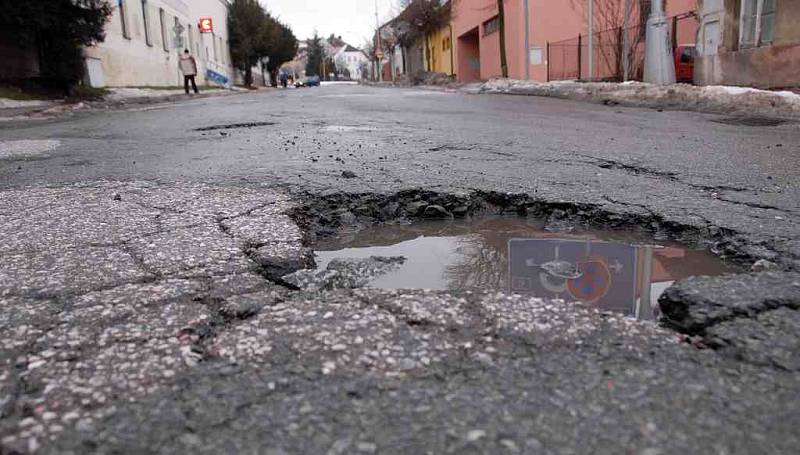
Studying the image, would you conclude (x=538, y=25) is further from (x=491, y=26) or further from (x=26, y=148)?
(x=26, y=148)

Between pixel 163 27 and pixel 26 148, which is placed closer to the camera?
pixel 26 148

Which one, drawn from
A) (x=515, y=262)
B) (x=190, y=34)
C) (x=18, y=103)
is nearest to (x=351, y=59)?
(x=190, y=34)

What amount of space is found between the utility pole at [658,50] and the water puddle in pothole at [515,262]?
1113 centimetres

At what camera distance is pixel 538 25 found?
1016 inches

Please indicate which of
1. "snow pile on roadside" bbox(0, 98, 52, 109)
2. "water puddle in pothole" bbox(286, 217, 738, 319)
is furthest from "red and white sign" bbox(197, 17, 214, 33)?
"water puddle in pothole" bbox(286, 217, 738, 319)

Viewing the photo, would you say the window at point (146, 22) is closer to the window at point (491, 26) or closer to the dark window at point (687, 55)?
the window at point (491, 26)

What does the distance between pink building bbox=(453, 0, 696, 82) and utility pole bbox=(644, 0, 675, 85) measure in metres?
8.89

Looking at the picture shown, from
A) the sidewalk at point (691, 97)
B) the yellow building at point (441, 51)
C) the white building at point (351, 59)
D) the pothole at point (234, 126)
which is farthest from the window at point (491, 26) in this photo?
the white building at point (351, 59)

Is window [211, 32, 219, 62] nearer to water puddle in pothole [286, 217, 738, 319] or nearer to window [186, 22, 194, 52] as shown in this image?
window [186, 22, 194, 52]

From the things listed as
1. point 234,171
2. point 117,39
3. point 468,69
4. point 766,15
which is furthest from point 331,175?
point 468,69

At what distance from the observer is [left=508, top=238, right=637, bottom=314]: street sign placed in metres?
2.06

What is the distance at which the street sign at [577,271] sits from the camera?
2.06m

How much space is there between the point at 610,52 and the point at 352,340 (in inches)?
857

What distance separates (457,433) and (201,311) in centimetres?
95
